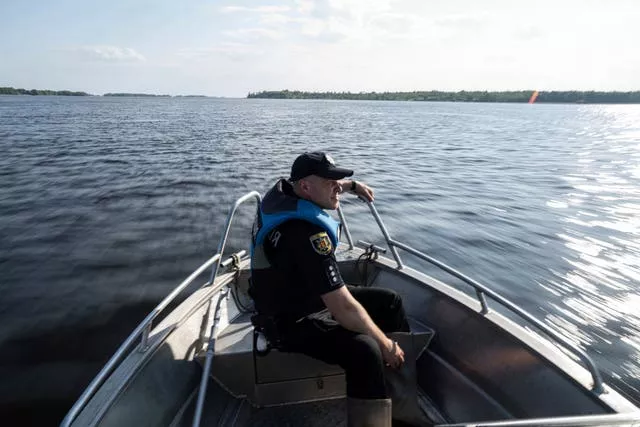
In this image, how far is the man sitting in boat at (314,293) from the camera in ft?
8.52

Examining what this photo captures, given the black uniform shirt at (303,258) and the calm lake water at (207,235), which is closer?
the black uniform shirt at (303,258)

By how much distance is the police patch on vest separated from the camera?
258 cm

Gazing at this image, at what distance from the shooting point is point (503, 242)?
891cm

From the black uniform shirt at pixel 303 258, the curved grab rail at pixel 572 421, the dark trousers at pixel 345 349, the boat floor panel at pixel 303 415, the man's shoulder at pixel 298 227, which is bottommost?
the boat floor panel at pixel 303 415

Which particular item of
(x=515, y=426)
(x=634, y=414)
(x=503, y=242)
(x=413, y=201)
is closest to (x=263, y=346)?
(x=515, y=426)

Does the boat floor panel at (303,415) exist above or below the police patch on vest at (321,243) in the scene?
below

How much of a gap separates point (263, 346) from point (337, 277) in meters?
0.99

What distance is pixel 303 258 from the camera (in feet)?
8.43

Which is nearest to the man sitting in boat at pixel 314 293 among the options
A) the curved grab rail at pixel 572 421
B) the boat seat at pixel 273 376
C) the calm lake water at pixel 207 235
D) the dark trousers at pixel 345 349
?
the dark trousers at pixel 345 349

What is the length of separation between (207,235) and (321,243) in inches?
269

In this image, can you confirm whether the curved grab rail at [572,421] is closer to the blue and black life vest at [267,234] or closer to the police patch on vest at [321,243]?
→ the police patch on vest at [321,243]

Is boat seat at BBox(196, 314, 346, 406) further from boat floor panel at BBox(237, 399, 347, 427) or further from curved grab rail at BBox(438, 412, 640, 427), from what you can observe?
curved grab rail at BBox(438, 412, 640, 427)

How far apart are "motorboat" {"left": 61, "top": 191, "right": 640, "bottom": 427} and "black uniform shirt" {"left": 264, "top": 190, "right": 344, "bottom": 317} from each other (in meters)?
0.64

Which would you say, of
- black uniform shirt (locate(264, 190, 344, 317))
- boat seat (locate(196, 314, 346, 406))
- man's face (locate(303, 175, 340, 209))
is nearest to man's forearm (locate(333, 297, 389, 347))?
black uniform shirt (locate(264, 190, 344, 317))
